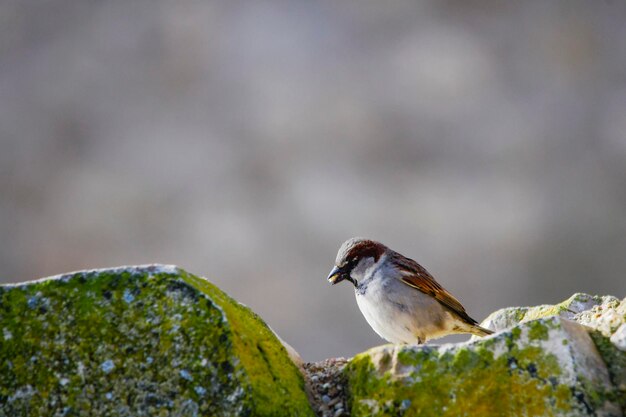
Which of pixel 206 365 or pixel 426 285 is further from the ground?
pixel 426 285

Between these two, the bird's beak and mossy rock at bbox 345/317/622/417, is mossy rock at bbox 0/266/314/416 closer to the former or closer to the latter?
mossy rock at bbox 345/317/622/417

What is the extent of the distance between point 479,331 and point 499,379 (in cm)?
228

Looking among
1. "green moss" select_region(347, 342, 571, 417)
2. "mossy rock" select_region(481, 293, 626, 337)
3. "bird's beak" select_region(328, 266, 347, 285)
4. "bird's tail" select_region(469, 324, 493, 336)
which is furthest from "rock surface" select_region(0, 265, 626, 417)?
"bird's beak" select_region(328, 266, 347, 285)

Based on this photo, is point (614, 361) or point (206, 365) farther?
point (614, 361)

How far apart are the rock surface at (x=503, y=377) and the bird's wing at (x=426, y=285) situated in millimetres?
2292

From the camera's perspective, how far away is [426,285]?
4488 millimetres

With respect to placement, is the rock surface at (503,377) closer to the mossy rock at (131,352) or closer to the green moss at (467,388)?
the green moss at (467,388)

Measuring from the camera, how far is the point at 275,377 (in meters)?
2.11

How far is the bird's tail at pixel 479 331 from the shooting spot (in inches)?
153

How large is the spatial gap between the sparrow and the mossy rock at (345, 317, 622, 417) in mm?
2111

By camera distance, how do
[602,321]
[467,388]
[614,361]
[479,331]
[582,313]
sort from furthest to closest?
[479,331] → [582,313] → [602,321] → [614,361] → [467,388]

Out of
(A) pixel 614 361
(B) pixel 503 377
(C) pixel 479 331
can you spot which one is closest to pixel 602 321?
(A) pixel 614 361

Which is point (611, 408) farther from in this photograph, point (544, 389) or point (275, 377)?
point (275, 377)

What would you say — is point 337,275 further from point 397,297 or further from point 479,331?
point 479,331
